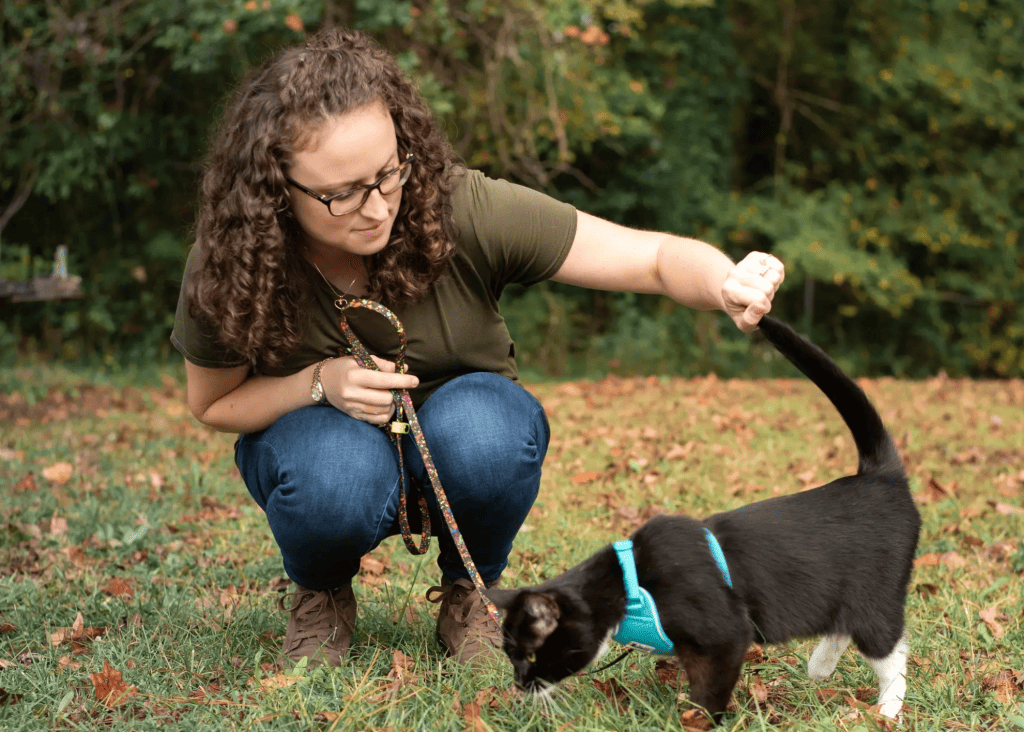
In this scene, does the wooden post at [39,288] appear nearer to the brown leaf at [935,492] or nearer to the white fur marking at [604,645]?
the brown leaf at [935,492]

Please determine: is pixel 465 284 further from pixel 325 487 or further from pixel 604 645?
pixel 604 645

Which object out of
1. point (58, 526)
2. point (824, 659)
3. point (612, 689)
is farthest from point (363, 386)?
point (58, 526)

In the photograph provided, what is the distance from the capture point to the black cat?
1.72m

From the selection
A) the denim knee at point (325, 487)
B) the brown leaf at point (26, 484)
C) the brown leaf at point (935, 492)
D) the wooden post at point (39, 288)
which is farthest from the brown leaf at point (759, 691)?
the wooden post at point (39, 288)

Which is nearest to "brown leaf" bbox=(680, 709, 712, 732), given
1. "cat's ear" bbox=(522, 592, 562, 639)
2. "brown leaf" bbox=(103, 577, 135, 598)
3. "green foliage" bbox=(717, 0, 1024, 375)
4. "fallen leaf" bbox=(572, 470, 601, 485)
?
"cat's ear" bbox=(522, 592, 562, 639)

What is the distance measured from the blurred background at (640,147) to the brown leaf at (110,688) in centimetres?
492

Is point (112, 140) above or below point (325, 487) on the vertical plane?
below

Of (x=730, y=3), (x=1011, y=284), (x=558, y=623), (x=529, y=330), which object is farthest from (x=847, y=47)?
(x=558, y=623)

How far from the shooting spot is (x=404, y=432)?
217 centimetres

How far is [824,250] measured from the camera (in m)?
10.1

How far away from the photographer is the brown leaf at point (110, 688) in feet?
6.56

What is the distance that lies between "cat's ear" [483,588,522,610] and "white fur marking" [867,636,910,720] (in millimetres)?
759

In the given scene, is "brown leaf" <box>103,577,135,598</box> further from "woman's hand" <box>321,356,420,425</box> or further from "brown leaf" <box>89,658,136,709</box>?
"woman's hand" <box>321,356,420,425</box>

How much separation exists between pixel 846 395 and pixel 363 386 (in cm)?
103
